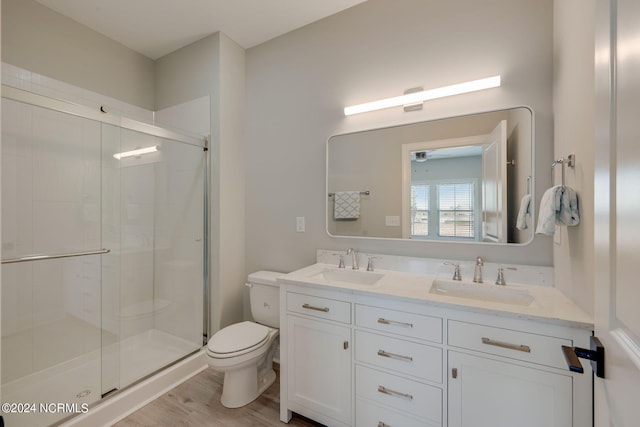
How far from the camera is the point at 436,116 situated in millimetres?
1697

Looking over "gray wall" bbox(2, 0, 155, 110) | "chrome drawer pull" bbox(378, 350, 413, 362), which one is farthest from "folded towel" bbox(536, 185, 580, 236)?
"gray wall" bbox(2, 0, 155, 110)

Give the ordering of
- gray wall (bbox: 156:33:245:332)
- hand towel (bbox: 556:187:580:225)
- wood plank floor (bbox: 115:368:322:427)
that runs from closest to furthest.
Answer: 1. hand towel (bbox: 556:187:580:225)
2. wood plank floor (bbox: 115:368:322:427)
3. gray wall (bbox: 156:33:245:332)

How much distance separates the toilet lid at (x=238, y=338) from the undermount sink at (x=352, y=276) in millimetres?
587

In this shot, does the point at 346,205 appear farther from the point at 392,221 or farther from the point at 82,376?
the point at 82,376

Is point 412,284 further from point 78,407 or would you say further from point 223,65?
point 223,65

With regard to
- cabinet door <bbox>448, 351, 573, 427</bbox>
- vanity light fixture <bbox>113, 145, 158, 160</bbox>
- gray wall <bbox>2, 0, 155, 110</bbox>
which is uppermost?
gray wall <bbox>2, 0, 155, 110</bbox>

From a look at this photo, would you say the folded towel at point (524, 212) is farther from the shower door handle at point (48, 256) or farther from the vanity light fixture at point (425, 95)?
the shower door handle at point (48, 256)

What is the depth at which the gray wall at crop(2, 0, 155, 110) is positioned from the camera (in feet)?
5.99

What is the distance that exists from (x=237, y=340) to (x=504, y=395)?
146 centimetres

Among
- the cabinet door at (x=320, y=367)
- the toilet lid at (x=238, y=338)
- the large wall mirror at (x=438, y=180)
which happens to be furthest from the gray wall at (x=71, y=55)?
the cabinet door at (x=320, y=367)

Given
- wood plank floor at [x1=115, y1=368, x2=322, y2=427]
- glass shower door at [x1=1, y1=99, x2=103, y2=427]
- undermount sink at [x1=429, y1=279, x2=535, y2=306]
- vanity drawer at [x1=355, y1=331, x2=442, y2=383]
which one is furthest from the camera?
glass shower door at [x1=1, y1=99, x2=103, y2=427]

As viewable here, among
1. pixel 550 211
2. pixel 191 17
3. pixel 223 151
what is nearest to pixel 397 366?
pixel 550 211

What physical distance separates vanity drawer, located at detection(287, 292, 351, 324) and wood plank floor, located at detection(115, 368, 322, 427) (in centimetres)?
68

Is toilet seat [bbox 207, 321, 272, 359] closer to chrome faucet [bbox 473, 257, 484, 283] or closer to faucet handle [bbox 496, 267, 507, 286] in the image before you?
chrome faucet [bbox 473, 257, 484, 283]
